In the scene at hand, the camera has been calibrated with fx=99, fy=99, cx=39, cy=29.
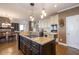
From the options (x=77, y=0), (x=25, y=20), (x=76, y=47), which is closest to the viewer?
(x=77, y=0)

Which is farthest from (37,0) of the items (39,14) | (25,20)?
(39,14)

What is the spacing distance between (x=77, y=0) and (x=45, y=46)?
1.07 m

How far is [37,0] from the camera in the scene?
4.81 ft

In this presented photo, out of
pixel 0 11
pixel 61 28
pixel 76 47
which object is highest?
pixel 0 11

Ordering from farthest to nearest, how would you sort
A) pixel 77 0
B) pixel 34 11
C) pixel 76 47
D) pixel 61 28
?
pixel 61 28
pixel 34 11
pixel 76 47
pixel 77 0

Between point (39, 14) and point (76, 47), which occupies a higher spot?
point (39, 14)

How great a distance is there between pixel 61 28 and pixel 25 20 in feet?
8.77

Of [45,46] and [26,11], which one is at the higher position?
[26,11]

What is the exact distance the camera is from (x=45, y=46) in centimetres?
204
